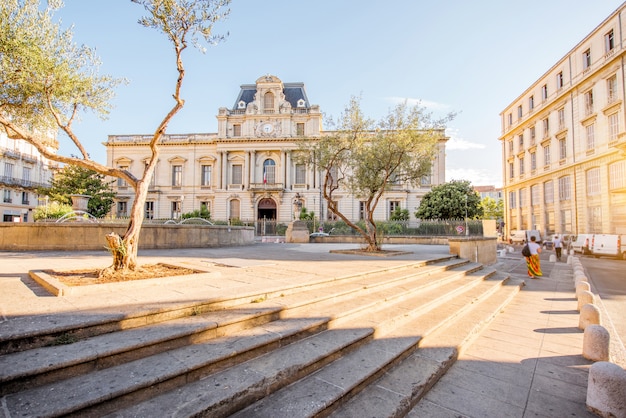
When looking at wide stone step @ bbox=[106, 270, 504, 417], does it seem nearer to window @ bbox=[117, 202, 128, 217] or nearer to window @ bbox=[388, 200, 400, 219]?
window @ bbox=[388, 200, 400, 219]

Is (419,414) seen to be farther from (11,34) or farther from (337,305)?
(11,34)

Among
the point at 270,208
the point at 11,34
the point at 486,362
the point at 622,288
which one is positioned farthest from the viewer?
the point at 270,208

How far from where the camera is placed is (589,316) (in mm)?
4773

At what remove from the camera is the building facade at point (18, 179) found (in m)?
34.6

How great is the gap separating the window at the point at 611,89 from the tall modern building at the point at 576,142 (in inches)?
2.3

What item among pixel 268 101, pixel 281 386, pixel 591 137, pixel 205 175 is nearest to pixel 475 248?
pixel 281 386

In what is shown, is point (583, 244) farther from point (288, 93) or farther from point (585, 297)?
point (288, 93)

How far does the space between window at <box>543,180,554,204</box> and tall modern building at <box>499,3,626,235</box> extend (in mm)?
102

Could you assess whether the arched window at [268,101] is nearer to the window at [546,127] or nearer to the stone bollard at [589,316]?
the window at [546,127]

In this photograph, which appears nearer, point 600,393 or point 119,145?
point 600,393

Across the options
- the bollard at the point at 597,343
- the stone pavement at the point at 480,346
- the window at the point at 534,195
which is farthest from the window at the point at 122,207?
the window at the point at 534,195

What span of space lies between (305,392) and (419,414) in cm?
98

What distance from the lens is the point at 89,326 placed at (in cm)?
260

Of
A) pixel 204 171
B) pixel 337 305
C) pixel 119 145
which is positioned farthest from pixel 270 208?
pixel 337 305
